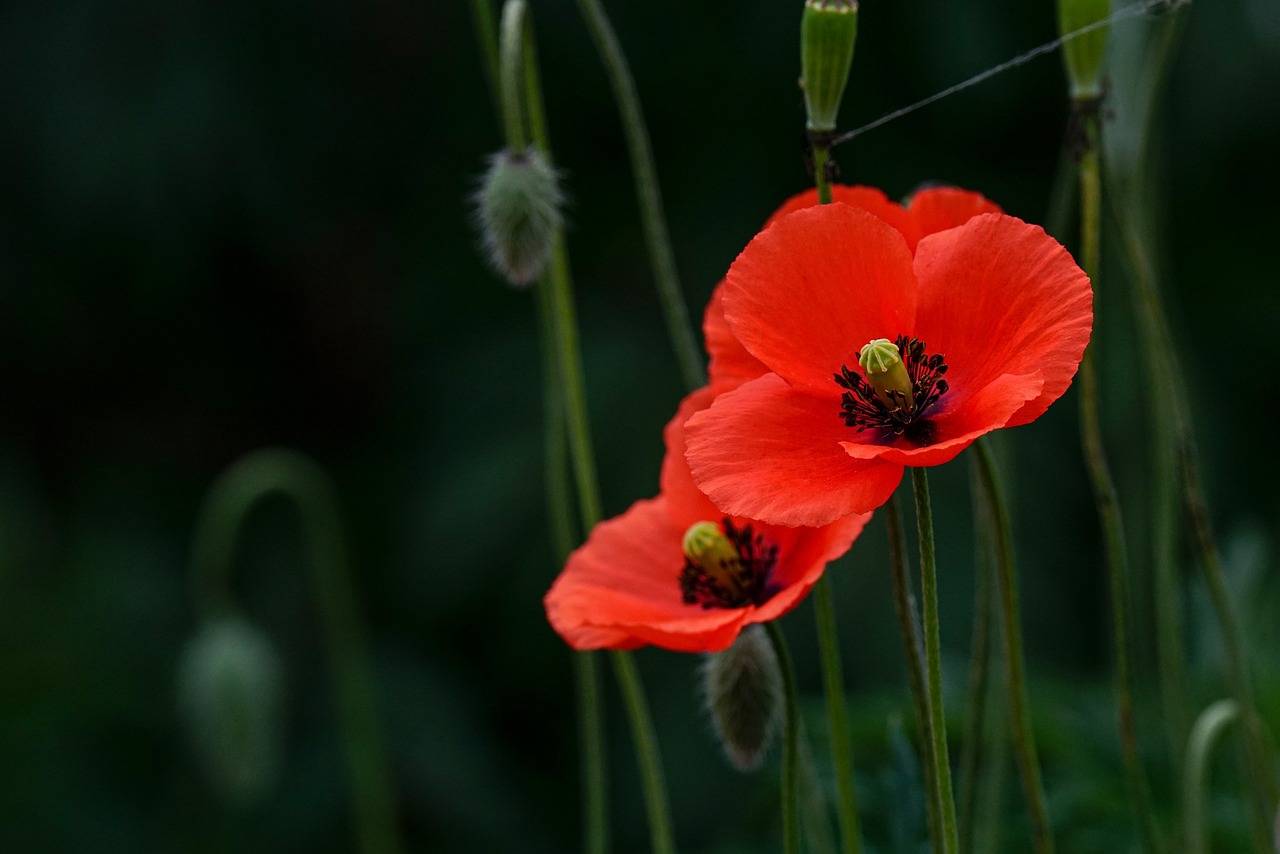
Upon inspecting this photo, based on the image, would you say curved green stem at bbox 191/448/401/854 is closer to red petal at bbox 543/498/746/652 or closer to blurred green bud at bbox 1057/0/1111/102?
red petal at bbox 543/498/746/652

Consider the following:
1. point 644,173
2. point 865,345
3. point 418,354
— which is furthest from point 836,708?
point 418,354

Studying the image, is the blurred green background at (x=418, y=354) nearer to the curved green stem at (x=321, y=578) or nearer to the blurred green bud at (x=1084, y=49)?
the curved green stem at (x=321, y=578)

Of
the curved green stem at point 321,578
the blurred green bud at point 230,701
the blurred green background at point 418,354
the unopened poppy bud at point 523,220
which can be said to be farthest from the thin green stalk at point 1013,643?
the blurred green background at point 418,354

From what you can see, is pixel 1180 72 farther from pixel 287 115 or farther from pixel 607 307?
pixel 287 115

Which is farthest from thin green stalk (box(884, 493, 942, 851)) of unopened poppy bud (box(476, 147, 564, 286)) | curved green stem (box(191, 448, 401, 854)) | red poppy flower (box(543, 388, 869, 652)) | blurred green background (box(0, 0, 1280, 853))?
blurred green background (box(0, 0, 1280, 853))

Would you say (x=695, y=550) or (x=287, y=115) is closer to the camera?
(x=695, y=550)

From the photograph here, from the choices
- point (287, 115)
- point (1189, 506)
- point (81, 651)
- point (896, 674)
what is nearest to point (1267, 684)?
point (1189, 506)
